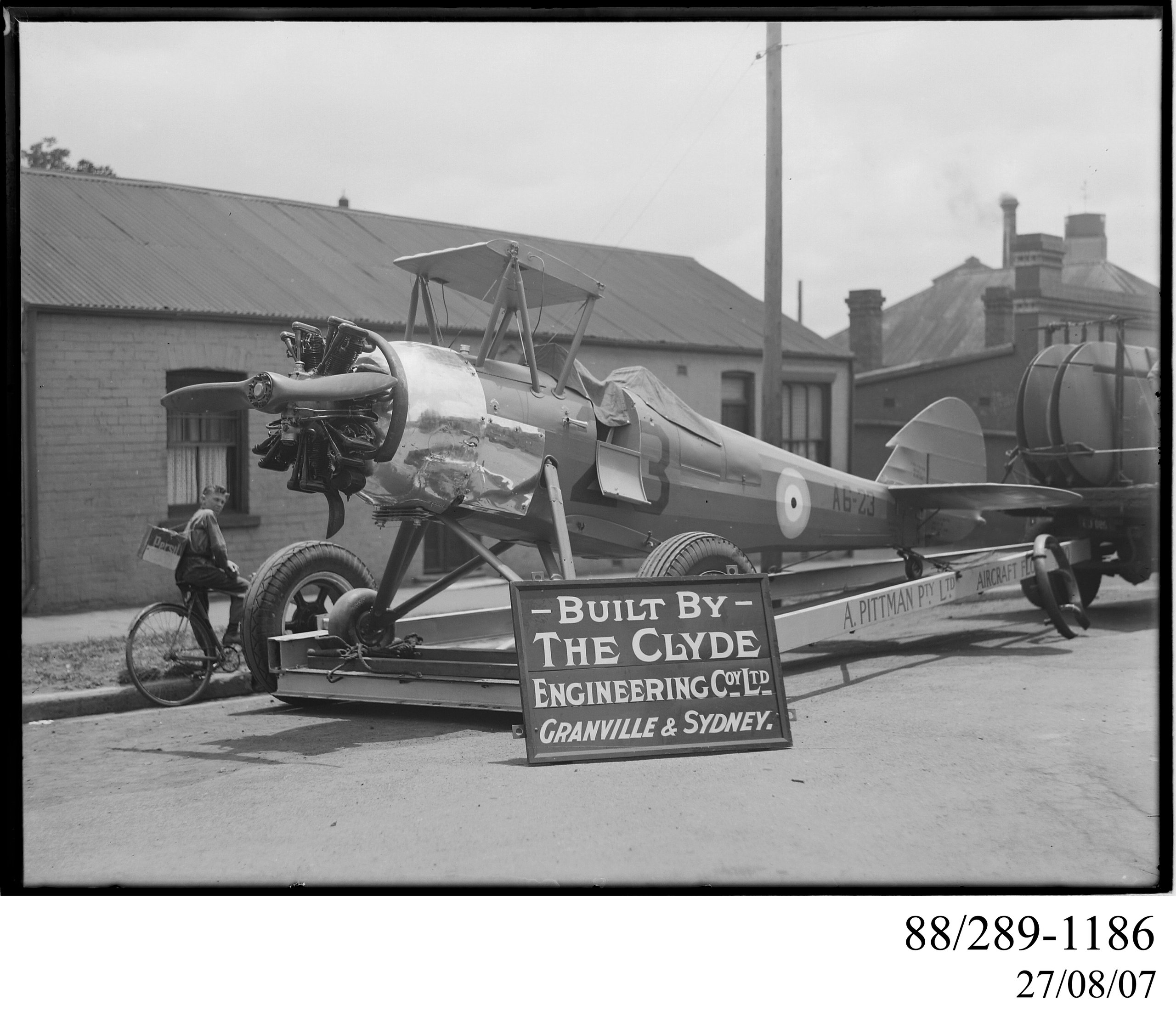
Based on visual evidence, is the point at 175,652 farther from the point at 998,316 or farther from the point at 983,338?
the point at 983,338

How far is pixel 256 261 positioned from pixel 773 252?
24.1 feet

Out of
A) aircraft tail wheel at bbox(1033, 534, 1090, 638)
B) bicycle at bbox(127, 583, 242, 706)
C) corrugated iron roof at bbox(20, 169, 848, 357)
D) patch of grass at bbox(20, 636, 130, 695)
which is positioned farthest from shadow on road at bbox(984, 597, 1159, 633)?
patch of grass at bbox(20, 636, 130, 695)

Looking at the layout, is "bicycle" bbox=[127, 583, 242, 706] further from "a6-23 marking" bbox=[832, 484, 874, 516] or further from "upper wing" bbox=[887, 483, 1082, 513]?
"upper wing" bbox=[887, 483, 1082, 513]

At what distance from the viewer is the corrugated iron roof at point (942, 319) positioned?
3825 cm

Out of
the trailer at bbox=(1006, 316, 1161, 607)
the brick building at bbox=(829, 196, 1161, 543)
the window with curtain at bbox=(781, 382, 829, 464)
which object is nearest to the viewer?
the trailer at bbox=(1006, 316, 1161, 607)

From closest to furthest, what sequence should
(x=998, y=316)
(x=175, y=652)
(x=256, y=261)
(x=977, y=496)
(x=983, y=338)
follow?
(x=175, y=652) → (x=977, y=496) → (x=256, y=261) → (x=998, y=316) → (x=983, y=338)

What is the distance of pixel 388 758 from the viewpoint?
6.89m

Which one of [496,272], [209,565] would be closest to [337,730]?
[209,565]

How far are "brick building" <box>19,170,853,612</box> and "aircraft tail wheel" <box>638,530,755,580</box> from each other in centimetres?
526

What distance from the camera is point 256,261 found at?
55.6ft

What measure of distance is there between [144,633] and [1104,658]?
7.85 metres

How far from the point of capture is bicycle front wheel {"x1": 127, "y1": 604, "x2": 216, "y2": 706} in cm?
950

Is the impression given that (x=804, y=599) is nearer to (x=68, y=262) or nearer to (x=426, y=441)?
(x=426, y=441)

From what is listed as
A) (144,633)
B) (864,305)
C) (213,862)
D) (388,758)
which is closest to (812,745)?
(388,758)
